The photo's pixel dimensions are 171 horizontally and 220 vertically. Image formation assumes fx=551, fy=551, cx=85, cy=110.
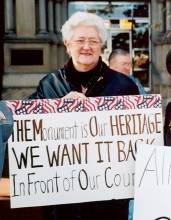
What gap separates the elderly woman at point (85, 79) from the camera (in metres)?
2.33

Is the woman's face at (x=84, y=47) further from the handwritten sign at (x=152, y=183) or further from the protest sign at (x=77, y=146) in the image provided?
the handwritten sign at (x=152, y=183)

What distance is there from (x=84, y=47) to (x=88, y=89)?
19 centimetres

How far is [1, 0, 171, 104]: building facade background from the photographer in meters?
11.0

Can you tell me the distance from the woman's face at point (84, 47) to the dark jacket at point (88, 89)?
0.04 metres

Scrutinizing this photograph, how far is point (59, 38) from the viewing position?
11516 millimetres

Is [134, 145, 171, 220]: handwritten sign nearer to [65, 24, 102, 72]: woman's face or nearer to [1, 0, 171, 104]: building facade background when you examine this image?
[65, 24, 102, 72]: woman's face

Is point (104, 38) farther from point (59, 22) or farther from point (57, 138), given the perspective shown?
point (59, 22)

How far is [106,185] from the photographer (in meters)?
2.37

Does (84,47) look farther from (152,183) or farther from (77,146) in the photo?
(152,183)

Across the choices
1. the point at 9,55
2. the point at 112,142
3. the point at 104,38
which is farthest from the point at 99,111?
the point at 9,55

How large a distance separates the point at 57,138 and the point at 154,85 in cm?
970

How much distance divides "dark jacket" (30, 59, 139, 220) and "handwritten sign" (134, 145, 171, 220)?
233mm

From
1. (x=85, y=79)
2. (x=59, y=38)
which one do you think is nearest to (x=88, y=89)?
(x=85, y=79)

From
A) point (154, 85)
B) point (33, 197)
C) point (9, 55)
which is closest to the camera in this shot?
point (33, 197)
